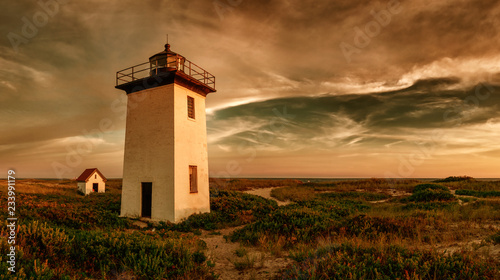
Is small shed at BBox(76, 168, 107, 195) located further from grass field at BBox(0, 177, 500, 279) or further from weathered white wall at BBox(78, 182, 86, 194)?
grass field at BBox(0, 177, 500, 279)

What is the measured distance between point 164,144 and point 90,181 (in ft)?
78.5

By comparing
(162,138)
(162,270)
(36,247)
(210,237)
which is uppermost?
(162,138)

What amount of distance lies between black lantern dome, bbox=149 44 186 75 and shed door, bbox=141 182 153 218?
22.9 feet

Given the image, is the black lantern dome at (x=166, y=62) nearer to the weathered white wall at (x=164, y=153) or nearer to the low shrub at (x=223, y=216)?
the weathered white wall at (x=164, y=153)

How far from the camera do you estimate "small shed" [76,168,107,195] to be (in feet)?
104

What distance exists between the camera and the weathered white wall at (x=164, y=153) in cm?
1445

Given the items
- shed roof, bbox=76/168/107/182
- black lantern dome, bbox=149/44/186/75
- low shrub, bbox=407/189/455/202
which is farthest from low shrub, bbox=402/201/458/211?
shed roof, bbox=76/168/107/182

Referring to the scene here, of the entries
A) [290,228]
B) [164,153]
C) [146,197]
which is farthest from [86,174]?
[290,228]

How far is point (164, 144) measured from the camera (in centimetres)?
1477

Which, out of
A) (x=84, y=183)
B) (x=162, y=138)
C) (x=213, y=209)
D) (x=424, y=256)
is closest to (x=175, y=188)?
(x=162, y=138)

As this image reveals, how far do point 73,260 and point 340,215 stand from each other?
44.3 ft

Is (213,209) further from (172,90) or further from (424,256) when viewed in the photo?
(424,256)

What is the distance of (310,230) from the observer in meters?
10.8

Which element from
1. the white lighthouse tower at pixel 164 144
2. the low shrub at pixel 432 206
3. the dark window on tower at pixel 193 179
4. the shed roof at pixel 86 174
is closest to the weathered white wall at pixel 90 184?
the shed roof at pixel 86 174
